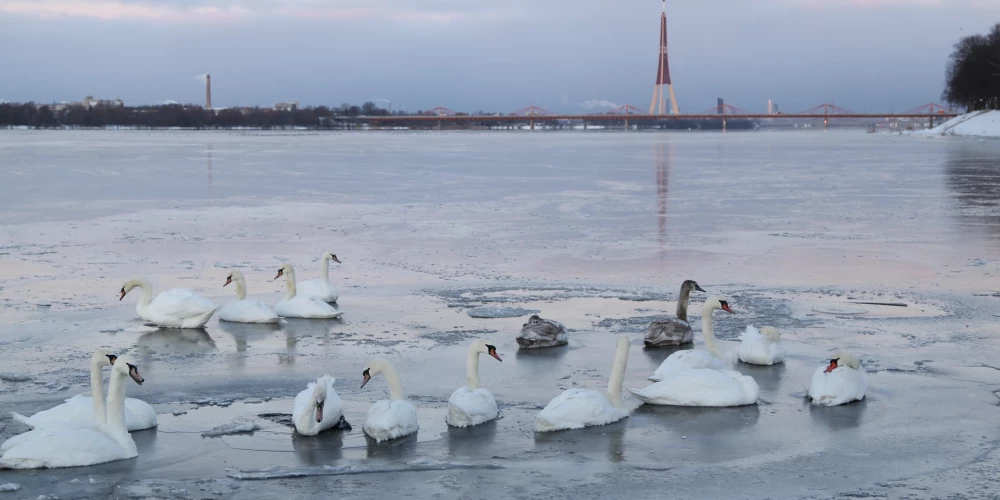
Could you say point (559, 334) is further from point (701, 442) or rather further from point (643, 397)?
point (701, 442)

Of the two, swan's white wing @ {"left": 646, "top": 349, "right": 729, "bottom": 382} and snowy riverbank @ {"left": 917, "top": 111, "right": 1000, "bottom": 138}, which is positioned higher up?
snowy riverbank @ {"left": 917, "top": 111, "right": 1000, "bottom": 138}

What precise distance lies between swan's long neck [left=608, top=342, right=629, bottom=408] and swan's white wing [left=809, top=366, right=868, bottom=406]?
117cm

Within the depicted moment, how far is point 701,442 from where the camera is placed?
6.12 meters

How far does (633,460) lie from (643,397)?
3.68ft

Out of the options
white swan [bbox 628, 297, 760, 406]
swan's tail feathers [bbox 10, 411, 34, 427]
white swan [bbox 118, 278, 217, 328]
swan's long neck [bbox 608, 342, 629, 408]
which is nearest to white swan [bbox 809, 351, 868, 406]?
white swan [bbox 628, 297, 760, 406]

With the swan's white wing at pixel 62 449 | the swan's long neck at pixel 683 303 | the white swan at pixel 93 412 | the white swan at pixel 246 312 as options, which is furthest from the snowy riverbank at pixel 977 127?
the swan's white wing at pixel 62 449

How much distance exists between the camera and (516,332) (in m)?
8.85

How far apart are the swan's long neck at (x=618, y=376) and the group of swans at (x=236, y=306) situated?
3390 millimetres

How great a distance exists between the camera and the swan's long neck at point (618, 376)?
6.62m

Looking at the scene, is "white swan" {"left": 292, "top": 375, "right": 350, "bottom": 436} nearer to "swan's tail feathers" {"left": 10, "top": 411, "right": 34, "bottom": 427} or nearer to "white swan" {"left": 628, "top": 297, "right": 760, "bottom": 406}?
"swan's tail feathers" {"left": 10, "top": 411, "right": 34, "bottom": 427}

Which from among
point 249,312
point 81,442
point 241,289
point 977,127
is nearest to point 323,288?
point 241,289

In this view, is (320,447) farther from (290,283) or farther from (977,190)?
(977,190)

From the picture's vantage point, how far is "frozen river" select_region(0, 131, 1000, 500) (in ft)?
18.2

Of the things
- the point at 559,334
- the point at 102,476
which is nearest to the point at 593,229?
the point at 559,334
